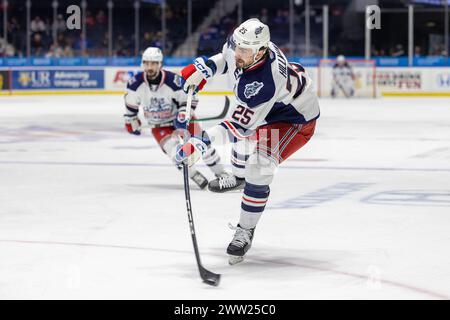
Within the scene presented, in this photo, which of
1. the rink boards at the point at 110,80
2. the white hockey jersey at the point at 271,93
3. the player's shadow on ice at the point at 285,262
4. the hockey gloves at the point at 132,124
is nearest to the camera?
the player's shadow on ice at the point at 285,262

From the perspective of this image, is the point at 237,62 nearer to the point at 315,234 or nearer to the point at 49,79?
the point at 315,234

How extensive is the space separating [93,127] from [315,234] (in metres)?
9.32

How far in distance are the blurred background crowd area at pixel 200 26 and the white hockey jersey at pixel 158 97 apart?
53.1 feet

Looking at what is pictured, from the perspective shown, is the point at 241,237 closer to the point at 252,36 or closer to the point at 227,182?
the point at 227,182

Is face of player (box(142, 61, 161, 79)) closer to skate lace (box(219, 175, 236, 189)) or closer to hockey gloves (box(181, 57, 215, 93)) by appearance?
hockey gloves (box(181, 57, 215, 93))

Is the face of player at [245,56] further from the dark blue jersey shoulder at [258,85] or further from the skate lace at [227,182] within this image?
the skate lace at [227,182]

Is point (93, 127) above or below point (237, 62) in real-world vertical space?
below

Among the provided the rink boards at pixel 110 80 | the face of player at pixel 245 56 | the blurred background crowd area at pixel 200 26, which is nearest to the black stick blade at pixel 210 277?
the face of player at pixel 245 56

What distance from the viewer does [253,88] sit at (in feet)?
15.9

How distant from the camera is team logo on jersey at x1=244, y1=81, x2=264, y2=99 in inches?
191

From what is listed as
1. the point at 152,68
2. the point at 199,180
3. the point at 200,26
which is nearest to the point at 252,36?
the point at 199,180

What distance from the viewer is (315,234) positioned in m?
5.82

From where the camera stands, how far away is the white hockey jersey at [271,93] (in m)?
4.85
